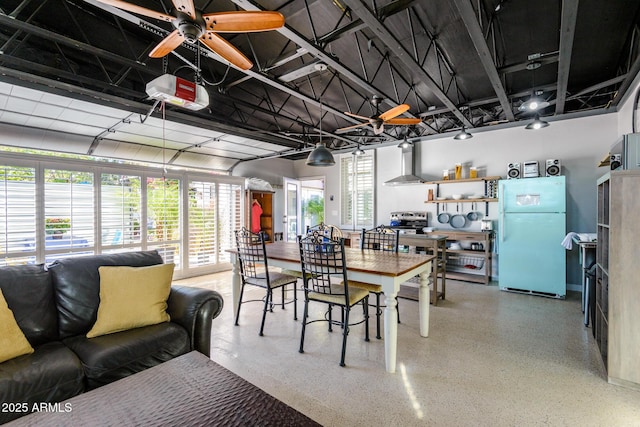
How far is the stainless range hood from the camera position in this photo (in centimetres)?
602

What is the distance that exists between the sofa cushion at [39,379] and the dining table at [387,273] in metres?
1.86

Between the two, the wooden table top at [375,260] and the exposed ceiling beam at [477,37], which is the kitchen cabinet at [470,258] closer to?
the exposed ceiling beam at [477,37]

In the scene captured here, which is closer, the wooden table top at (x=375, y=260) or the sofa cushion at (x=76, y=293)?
the sofa cushion at (x=76, y=293)

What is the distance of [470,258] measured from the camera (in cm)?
555

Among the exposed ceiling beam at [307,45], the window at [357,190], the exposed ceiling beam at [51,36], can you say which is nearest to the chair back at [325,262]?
the exposed ceiling beam at [307,45]

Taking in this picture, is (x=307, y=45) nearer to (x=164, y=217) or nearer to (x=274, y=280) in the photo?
(x=274, y=280)

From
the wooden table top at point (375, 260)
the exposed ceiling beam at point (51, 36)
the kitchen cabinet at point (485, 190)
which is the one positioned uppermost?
the exposed ceiling beam at point (51, 36)

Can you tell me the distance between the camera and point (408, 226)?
6.13 m

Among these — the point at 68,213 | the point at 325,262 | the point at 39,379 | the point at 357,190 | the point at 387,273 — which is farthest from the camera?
the point at 357,190

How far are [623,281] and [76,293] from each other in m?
4.01

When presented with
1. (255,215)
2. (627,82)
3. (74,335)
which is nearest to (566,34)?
(627,82)

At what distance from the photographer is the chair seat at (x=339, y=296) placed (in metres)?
2.65

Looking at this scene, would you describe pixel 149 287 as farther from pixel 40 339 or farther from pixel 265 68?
pixel 265 68

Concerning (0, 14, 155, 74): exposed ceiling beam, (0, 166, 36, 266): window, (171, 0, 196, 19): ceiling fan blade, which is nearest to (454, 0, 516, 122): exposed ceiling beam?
(171, 0, 196, 19): ceiling fan blade
